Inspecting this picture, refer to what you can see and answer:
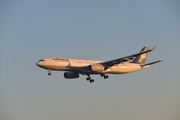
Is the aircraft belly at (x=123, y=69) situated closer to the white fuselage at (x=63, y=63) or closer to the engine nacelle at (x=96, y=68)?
the white fuselage at (x=63, y=63)

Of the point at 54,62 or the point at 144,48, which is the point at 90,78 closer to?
the point at 54,62

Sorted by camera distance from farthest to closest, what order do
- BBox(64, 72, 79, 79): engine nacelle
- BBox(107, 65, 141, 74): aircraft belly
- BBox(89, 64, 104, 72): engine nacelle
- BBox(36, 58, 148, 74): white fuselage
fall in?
BBox(107, 65, 141, 74): aircraft belly
BBox(64, 72, 79, 79): engine nacelle
BBox(89, 64, 104, 72): engine nacelle
BBox(36, 58, 148, 74): white fuselage

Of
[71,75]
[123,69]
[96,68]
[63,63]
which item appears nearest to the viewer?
[63,63]

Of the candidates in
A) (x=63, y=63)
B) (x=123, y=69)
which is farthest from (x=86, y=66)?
(x=123, y=69)

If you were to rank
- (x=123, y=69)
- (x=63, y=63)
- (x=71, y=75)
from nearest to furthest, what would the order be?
(x=63, y=63) < (x=71, y=75) < (x=123, y=69)

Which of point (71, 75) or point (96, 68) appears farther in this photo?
point (71, 75)

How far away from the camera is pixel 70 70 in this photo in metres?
70.9

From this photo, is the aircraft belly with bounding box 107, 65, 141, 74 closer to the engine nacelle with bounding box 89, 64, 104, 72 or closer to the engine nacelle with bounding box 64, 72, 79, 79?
the engine nacelle with bounding box 89, 64, 104, 72

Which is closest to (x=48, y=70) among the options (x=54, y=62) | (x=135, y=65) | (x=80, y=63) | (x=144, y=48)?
(x=54, y=62)

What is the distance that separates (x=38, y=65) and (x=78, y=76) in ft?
32.4

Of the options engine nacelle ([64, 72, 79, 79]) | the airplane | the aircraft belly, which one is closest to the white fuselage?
the airplane

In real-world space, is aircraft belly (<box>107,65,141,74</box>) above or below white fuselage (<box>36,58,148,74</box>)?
below

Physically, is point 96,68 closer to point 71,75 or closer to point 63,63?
point 71,75

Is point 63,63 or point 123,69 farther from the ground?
point 63,63
